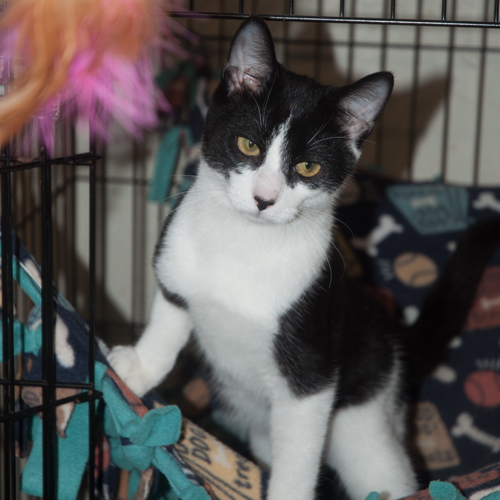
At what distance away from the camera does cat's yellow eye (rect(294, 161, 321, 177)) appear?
1024 millimetres

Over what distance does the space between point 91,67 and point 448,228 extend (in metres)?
1.33

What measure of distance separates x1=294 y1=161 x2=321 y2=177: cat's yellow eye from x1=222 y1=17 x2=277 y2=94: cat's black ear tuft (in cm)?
16

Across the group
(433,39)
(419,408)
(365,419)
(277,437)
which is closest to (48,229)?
(277,437)

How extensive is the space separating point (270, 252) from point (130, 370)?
0.34 metres

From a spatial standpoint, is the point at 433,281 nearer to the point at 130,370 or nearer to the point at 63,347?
the point at 130,370

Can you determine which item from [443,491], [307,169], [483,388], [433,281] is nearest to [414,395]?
[483,388]

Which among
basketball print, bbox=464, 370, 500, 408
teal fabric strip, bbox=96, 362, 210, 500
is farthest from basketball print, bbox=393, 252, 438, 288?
teal fabric strip, bbox=96, 362, 210, 500

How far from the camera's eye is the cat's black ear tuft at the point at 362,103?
3.22 ft

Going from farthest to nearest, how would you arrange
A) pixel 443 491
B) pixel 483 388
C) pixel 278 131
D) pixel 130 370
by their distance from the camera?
1. pixel 483 388
2. pixel 130 370
3. pixel 278 131
4. pixel 443 491

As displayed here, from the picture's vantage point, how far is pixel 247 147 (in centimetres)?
103

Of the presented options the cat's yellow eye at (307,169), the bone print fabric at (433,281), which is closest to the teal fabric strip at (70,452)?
the cat's yellow eye at (307,169)

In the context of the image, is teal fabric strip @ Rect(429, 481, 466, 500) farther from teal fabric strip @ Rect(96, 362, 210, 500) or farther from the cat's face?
the cat's face

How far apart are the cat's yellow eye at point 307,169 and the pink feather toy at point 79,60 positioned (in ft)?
0.96

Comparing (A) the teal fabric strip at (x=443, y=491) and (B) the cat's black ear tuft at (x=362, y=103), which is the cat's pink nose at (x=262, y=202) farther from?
(A) the teal fabric strip at (x=443, y=491)
